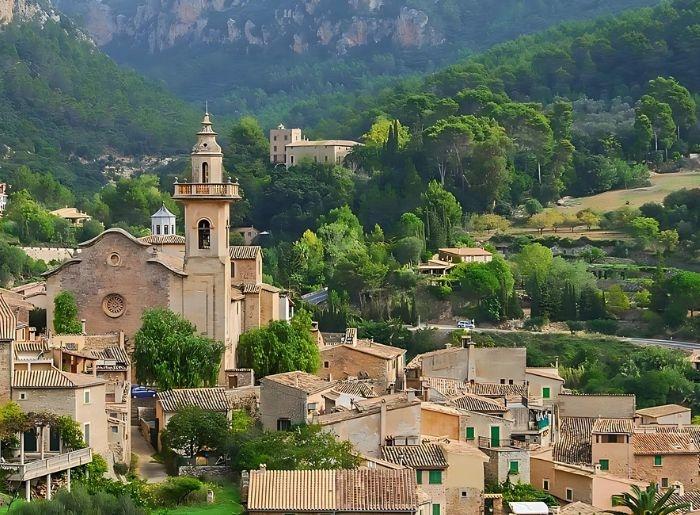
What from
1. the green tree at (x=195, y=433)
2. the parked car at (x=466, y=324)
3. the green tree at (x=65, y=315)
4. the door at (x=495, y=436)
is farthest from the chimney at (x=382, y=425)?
the parked car at (x=466, y=324)

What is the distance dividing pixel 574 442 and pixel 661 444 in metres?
2.09

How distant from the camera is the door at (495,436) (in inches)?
1732

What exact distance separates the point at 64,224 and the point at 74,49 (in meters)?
53.8

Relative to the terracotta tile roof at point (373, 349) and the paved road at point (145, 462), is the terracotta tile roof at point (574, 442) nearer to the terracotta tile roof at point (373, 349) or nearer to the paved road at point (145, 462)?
the terracotta tile roof at point (373, 349)

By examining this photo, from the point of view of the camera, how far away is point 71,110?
137 metres

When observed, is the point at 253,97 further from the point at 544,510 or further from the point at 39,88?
the point at 544,510

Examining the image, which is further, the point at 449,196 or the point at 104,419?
the point at 449,196

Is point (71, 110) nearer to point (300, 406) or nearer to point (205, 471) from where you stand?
point (300, 406)

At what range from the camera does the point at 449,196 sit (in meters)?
89.5

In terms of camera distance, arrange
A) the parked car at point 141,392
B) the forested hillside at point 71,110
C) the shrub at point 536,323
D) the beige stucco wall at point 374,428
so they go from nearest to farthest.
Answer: the beige stucco wall at point 374,428, the parked car at point 141,392, the shrub at point 536,323, the forested hillside at point 71,110

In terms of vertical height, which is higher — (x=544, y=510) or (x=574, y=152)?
(x=574, y=152)

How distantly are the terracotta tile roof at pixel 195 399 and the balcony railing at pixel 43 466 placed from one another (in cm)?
568

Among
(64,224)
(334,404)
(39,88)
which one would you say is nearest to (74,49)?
(39,88)

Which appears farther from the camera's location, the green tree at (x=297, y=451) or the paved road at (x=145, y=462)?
the paved road at (x=145, y=462)
